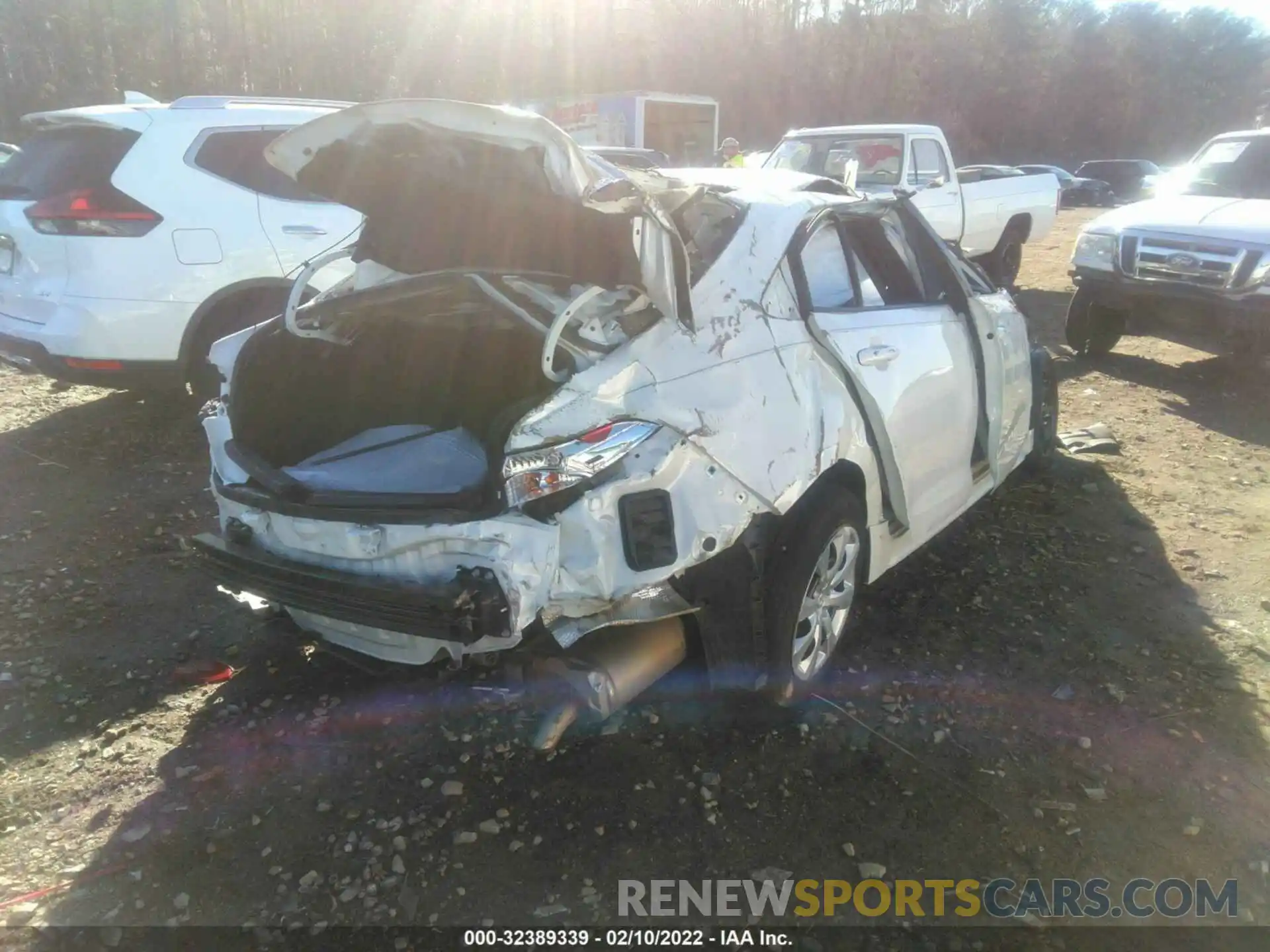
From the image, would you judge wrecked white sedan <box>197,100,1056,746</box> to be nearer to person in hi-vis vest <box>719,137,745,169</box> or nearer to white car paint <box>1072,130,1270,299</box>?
white car paint <box>1072,130,1270,299</box>

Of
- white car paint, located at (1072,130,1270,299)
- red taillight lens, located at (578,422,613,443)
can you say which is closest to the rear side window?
red taillight lens, located at (578,422,613,443)

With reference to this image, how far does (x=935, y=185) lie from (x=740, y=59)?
29.5m

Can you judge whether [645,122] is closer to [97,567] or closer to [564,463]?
[97,567]

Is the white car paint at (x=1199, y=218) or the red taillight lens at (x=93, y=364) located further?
the white car paint at (x=1199, y=218)

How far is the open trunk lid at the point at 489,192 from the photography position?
2363mm

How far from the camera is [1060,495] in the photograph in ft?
16.4

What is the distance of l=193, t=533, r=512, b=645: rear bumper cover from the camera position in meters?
2.23

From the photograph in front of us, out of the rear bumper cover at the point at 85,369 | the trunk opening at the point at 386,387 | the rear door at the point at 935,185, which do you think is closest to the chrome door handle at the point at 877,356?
the trunk opening at the point at 386,387

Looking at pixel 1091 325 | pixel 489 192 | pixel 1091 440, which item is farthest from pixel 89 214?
pixel 1091 325

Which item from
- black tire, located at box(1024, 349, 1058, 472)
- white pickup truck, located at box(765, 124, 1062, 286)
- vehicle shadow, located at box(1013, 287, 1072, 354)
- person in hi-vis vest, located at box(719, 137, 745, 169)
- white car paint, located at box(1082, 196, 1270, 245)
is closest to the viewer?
black tire, located at box(1024, 349, 1058, 472)

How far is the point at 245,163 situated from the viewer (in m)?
5.46

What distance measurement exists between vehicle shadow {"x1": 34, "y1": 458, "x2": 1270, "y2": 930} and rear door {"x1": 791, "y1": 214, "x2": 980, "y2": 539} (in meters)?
0.62

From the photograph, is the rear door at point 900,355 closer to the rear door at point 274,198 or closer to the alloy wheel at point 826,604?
the alloy wheel at point 826,604

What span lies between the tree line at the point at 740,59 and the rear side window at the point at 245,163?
1674 centimetres
